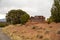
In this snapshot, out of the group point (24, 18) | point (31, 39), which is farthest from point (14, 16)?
point (31, 39)

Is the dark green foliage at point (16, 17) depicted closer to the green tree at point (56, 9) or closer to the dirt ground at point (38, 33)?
the green tree at point (56, 9)

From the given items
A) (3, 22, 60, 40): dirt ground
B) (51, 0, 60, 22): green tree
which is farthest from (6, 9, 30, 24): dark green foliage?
(3, 22, 60, 40): dirt ground

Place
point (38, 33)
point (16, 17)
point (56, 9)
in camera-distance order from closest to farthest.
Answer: point (38, 33)
point (56, 9)
point (16, 17)

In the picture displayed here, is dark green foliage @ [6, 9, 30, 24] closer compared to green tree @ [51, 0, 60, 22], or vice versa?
green tree @ [51, 0, 60, 22]

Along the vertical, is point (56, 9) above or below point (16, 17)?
above

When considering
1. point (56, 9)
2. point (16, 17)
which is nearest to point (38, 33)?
point (56, 9)

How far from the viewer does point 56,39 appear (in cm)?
2720

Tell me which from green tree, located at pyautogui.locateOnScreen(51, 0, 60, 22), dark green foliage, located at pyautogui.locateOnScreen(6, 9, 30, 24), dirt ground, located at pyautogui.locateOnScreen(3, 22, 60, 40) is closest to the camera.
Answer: dirt ground, located at pyautogui.locateOnScreen(3, 22, 60, 40)

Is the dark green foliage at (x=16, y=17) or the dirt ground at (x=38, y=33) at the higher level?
the dirt ground at (x=38, y=33)

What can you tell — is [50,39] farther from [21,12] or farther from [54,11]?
[21,12]

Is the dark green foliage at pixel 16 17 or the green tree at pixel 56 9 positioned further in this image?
the dark green foliage at pixel 16 17

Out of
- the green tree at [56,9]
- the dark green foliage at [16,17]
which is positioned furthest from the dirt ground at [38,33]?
the dark green foliage at [16,17]

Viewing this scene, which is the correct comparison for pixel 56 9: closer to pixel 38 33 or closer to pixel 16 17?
pixel 38 33

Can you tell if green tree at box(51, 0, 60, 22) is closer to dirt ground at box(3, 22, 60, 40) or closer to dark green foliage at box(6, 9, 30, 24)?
dirt ground at box(3, 22, 60, 40)
